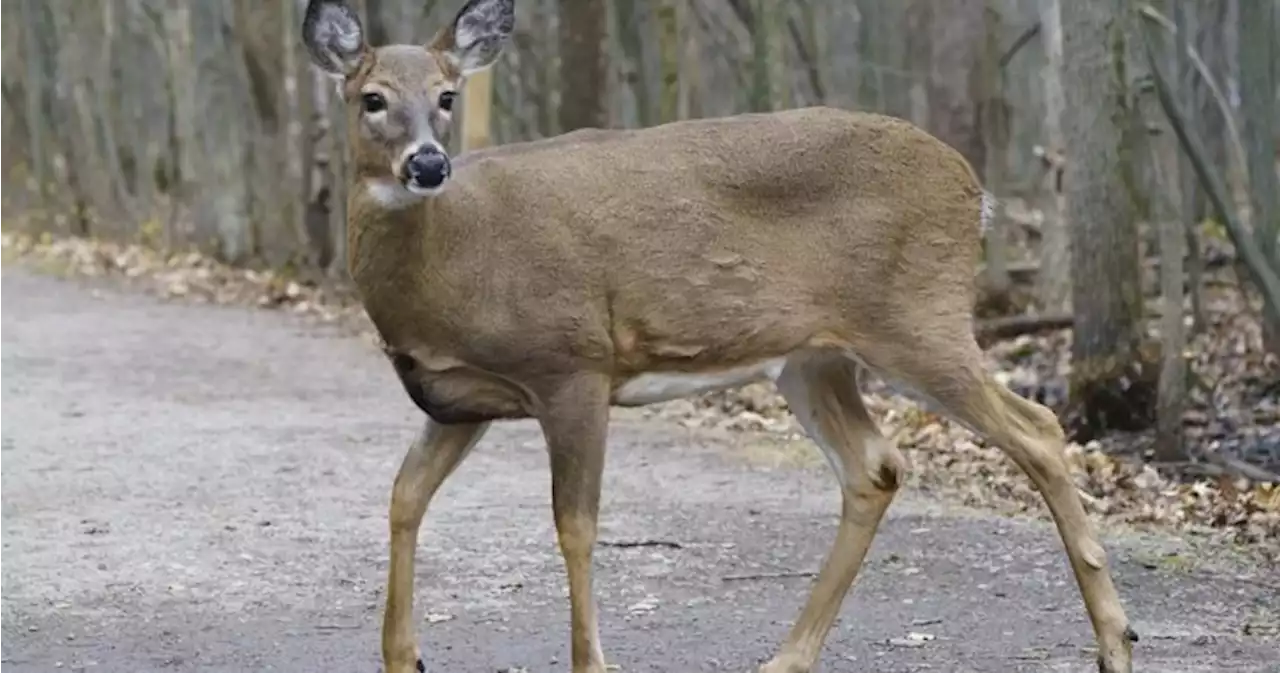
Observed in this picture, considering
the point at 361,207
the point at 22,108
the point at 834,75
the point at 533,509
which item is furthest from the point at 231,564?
the point at 22,108

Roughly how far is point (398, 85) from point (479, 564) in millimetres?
3317

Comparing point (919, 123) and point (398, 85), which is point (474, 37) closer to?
point (398, 85)

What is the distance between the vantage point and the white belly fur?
6965 mm

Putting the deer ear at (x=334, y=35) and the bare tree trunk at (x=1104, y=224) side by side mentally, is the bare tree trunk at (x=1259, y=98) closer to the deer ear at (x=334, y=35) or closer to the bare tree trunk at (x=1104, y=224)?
the bare tree trunk at (x=1104, y=224)

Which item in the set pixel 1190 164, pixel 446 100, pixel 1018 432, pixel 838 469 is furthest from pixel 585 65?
pixel 446 100

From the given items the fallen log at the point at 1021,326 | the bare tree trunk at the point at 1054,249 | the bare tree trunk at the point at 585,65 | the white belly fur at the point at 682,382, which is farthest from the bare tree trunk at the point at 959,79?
the white belly fur at the point at 682,382

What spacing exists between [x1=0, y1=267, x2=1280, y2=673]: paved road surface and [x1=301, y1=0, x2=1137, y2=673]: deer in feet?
2.60

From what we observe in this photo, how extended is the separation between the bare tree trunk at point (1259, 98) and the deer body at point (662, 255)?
22.7 ft

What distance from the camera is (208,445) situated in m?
13.2

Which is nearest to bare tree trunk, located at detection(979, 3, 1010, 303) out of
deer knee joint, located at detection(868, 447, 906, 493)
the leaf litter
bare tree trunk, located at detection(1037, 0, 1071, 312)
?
bare tree trunk, located at detection(1037, 0, 1071, 312)

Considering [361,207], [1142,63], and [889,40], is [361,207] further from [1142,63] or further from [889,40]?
[889,40]

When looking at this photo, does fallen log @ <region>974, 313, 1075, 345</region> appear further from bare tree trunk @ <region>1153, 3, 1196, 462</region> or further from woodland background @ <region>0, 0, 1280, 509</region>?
bare tree trunk @ <region>1153, 3, 1196, 462</region>

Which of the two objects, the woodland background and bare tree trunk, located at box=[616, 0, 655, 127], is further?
bare tree trunk, located at box=[616, 0, 655, 127]

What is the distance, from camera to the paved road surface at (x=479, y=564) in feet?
25.7
